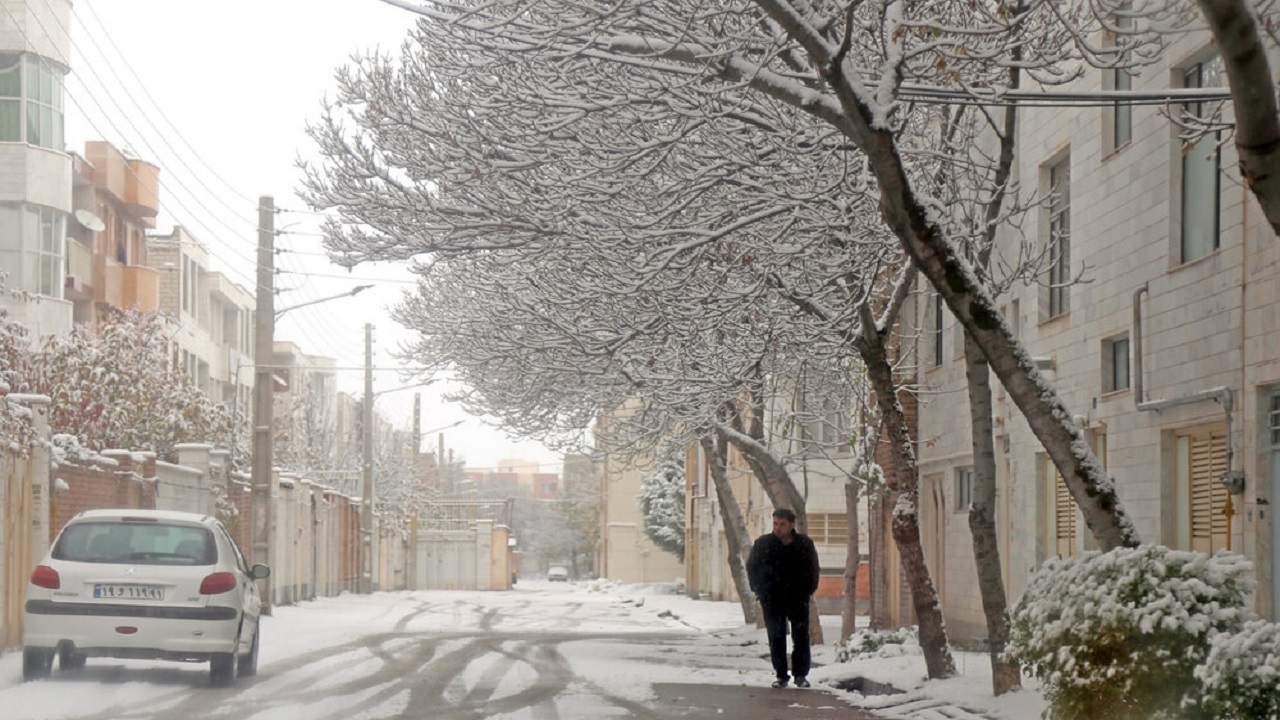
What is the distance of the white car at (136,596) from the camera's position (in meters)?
14.8

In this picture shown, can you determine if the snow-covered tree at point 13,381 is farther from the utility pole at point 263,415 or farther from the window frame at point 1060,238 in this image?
the window frame at point 1060,238

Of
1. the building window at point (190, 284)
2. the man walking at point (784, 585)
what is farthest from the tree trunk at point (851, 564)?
the building window at point (190, 284)

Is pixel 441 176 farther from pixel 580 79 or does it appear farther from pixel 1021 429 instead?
pixel 1021 429

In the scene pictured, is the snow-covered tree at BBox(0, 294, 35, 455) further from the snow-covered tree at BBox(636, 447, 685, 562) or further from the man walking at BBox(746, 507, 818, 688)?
the snow-covered tree at BBox(636, 447, 685, 562)

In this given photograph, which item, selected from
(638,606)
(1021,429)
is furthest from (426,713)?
(638,606)

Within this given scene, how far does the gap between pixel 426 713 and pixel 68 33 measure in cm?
3185

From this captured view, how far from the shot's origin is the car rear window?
15250mm

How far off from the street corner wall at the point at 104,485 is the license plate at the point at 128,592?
572 centimetres

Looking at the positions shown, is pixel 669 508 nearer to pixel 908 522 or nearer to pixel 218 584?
pixel 908 522

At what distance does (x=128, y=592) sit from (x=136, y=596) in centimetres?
7

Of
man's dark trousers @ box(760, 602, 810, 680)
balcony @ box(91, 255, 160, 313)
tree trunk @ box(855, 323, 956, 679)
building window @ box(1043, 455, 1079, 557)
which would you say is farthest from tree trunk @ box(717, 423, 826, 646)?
balcony @ box(91, 255, 160, 313)

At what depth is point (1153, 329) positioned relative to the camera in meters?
17.1

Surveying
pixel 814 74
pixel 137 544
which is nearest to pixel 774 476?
pixel 137 544

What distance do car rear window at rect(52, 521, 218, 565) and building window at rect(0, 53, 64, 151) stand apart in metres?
26.0
